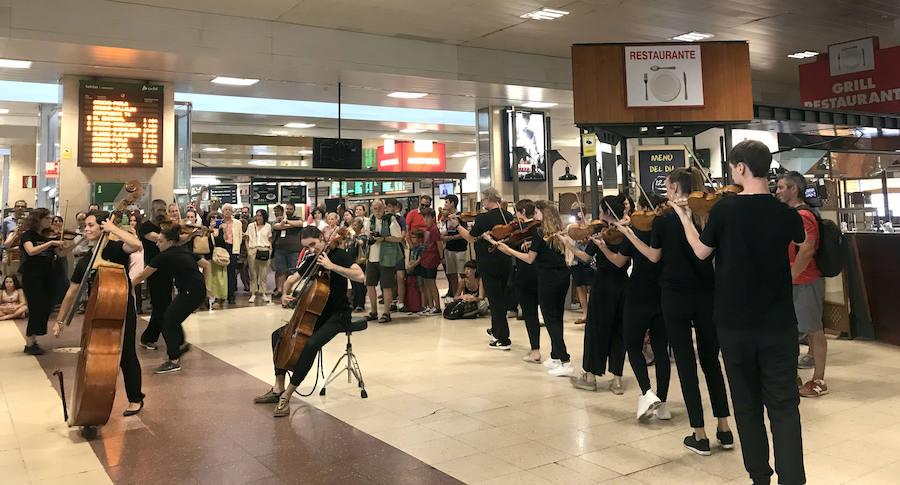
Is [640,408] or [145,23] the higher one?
[145,23]

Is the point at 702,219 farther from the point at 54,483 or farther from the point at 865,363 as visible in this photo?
the point at 54,483

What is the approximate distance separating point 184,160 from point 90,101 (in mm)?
1620

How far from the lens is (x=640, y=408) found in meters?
4.23

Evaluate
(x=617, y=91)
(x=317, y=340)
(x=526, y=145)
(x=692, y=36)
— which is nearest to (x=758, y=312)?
(x=317, y=340)

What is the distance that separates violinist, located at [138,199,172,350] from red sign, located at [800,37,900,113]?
10432 mm

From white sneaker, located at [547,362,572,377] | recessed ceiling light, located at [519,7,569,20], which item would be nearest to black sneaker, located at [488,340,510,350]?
white sneaker, located at [547,362,572,377]

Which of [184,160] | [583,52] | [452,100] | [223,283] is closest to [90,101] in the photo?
[184,160]

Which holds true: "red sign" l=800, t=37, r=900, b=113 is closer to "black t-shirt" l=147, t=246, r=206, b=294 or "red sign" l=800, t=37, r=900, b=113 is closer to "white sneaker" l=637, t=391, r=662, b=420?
"white sneaker" l=637, t=391, r=662, b=420

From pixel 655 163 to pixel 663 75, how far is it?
3.65ft

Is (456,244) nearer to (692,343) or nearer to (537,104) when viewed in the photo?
(537,104)

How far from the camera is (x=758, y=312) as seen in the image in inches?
105

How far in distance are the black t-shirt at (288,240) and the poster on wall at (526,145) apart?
4288 mm

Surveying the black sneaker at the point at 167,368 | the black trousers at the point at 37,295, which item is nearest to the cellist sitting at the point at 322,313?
the black sneaker at the point at 167,368

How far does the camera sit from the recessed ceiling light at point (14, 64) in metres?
8.98
